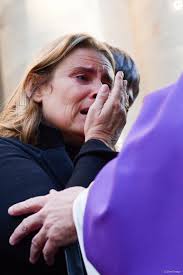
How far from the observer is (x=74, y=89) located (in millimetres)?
925

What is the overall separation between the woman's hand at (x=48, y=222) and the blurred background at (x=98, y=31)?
107cm

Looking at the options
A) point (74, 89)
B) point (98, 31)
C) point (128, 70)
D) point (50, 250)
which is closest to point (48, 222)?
point (50, 250)

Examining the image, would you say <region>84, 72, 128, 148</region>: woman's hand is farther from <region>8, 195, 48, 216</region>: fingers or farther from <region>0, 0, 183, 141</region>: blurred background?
<region>0, 0, 183, 141</region>: blurred background

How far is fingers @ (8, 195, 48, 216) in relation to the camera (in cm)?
58

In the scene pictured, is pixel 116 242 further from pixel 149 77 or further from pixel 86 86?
pixel 149 77

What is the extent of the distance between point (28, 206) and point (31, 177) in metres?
0.07

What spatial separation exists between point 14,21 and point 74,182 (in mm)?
1225

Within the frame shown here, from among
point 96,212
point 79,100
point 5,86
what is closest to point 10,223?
point 96,212

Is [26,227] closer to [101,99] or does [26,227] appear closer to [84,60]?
[101,99]

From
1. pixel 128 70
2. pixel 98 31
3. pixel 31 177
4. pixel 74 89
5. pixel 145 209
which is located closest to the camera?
pixel 145 209

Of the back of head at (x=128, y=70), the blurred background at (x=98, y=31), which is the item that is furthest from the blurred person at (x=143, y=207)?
the blurred background at (x=98, y=31)

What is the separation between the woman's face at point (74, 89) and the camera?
0.89m

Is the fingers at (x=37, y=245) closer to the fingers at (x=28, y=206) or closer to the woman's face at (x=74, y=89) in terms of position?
the fingers at (x=28, y=206)

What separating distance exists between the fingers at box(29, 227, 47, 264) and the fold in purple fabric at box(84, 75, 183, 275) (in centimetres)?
14
